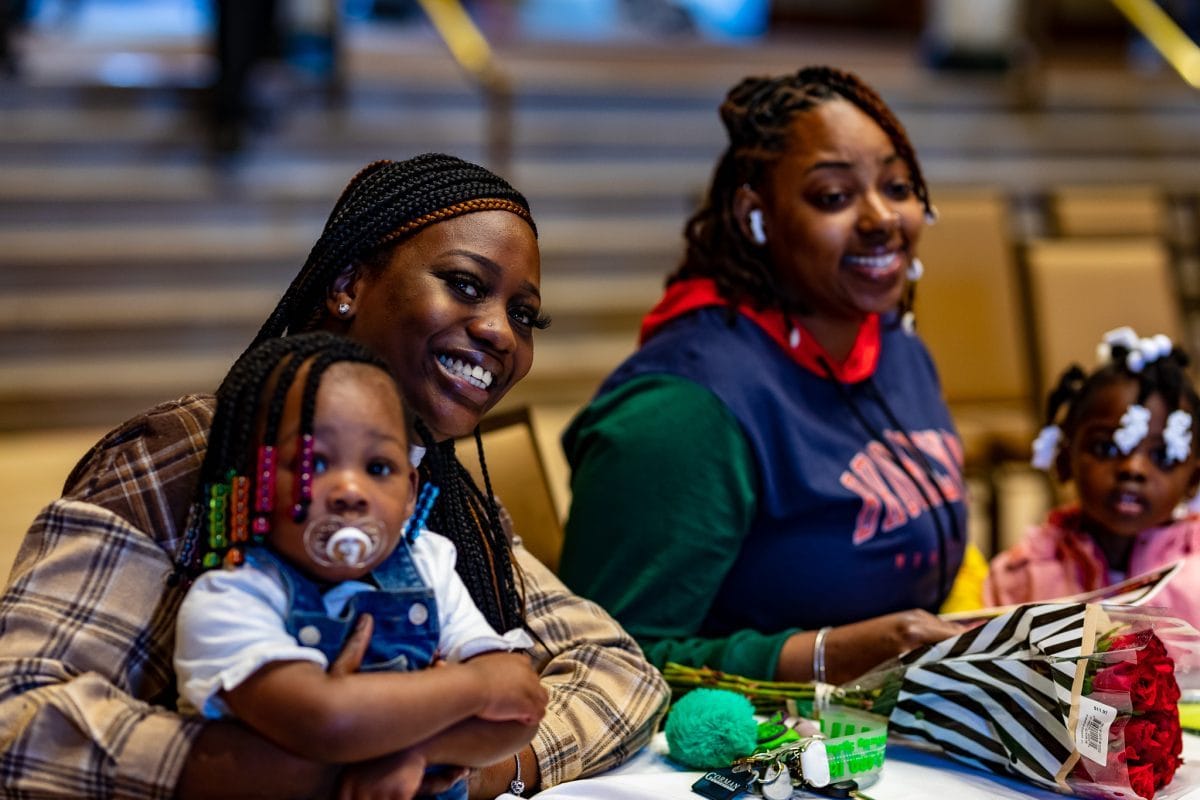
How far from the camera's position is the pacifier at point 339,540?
1.12 metres

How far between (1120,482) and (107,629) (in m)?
1.56

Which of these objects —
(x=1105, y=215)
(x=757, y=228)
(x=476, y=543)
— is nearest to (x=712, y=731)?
(x=476, y=543)

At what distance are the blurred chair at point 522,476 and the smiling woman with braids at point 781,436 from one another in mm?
103

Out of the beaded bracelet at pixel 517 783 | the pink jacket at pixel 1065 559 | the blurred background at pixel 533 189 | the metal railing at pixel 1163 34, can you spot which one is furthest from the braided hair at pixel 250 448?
the metal railing at pixel 1163 34

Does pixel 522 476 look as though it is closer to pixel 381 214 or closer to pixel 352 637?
pixel 381 214

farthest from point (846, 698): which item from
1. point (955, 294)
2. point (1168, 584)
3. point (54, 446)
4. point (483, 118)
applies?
point (483, 118)

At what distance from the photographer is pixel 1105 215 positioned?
5.14 metres

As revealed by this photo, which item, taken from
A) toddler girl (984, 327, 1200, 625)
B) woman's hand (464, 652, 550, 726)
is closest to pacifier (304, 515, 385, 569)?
woman's hand (464, 652, 550, 726)

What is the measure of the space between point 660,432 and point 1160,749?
0.74 metres

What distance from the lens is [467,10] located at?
10594 millimetres

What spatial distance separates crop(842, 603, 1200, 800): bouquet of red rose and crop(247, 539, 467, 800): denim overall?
620 mm

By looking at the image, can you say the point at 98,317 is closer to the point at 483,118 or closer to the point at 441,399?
the point at 483,118

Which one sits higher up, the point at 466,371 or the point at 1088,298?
the point at 466,371

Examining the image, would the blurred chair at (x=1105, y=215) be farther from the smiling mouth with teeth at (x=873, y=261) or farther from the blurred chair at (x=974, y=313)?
the smiling mouth with teeth at (x=873, y=261)
